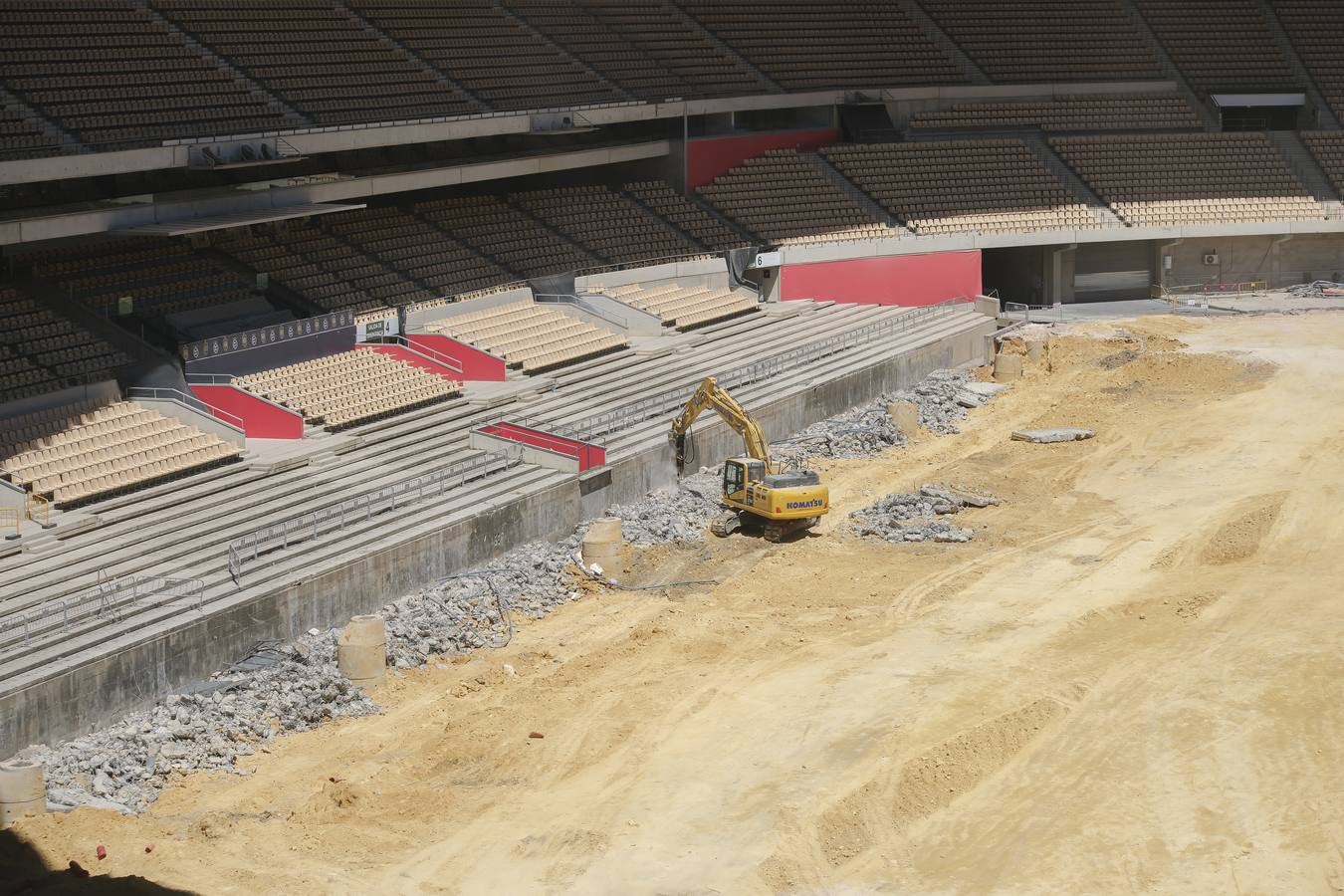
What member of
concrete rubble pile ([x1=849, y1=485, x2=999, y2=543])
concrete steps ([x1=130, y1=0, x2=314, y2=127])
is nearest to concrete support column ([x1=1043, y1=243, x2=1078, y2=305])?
concrete rubble pile ([x1=849, y1=485, x2=999, y2=543])

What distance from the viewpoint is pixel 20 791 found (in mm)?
21266

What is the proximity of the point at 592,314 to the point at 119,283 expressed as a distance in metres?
12.7

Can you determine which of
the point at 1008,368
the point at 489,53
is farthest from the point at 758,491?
the point at 489,53

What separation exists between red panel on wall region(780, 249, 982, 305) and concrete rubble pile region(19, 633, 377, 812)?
26174mm

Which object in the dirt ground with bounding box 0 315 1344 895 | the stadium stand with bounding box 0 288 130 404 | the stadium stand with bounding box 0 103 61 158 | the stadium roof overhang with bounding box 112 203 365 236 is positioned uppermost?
the stadium stand with bounding box 0 103 61 158

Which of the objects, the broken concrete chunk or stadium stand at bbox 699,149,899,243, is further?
stadium stand at bbox 699,149,899,243

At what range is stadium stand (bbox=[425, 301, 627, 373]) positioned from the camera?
40656 millimetres

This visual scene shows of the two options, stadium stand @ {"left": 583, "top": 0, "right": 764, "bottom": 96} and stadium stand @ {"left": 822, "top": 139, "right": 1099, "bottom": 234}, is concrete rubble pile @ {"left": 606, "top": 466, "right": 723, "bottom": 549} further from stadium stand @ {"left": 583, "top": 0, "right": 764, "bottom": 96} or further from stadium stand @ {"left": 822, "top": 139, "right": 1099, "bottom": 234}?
stadium stand @ {"left": 583, "top": 0, "right": 764, "bottom": 96}

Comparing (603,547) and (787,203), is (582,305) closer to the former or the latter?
(787,203)

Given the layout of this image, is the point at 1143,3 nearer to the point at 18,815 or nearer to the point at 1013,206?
the point at 1013,206

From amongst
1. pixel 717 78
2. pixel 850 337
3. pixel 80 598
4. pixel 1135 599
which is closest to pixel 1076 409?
pixel 850 337

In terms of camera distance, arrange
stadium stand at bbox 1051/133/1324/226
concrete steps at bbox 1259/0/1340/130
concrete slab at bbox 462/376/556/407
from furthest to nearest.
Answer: concrete steps at bbox 1259/0/1340/130
stadium stand at bbox 1051/133/1324/226
concrete slab at bbox 462/376/556/407

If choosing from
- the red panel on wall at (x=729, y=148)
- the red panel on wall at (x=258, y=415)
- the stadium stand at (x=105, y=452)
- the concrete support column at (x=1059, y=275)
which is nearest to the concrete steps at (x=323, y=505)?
the stadium stand at (x=105, y=452)

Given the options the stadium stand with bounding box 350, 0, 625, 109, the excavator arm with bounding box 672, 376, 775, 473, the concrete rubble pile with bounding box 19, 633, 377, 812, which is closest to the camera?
the concrete rubble pile with bounding box 19, 633, 377, 812
